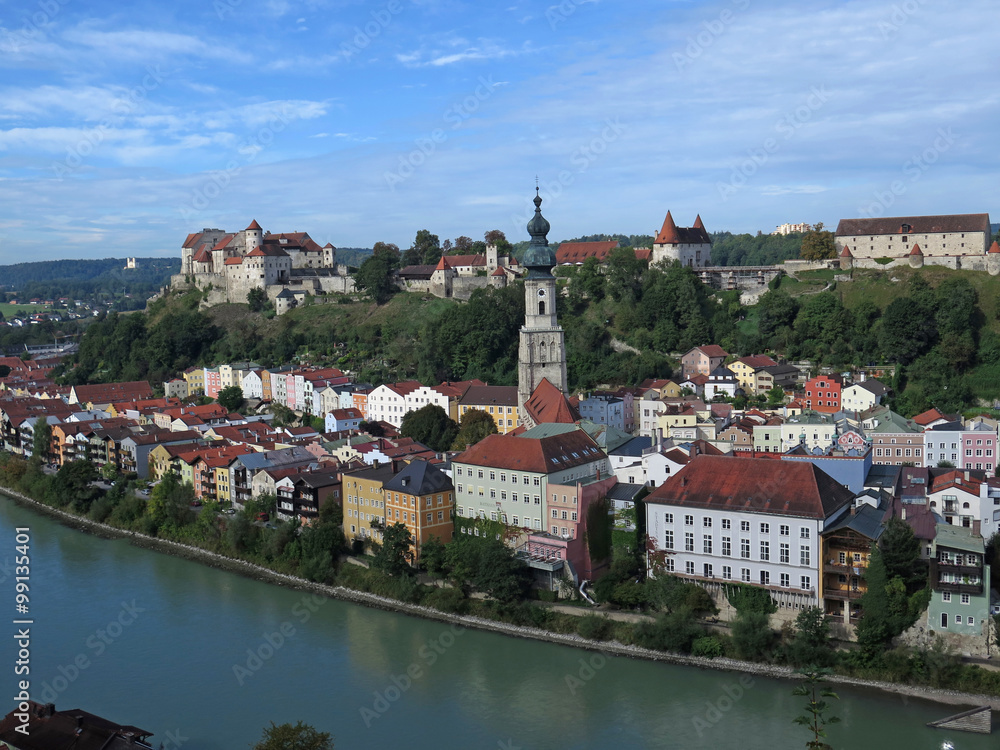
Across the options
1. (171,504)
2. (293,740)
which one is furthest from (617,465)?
(171,504)

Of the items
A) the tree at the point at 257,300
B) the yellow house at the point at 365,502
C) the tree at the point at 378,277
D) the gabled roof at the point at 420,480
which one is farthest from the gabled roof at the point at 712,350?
the tree at the point at 257,300

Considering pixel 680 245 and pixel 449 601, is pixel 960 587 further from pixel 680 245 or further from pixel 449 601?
pixel 680 245

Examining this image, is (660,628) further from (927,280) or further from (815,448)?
(927,280)

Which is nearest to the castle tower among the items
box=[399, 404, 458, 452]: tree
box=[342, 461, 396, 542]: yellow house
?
box=[399, 404, 458, 452]: tree

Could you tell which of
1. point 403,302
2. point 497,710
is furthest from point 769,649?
point 403,302

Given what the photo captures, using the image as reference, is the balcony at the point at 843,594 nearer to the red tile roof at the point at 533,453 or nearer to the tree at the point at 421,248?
the red tile roof at the point at 533,453

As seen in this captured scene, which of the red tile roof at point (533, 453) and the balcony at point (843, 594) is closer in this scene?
the balcony at point (843, 594)
